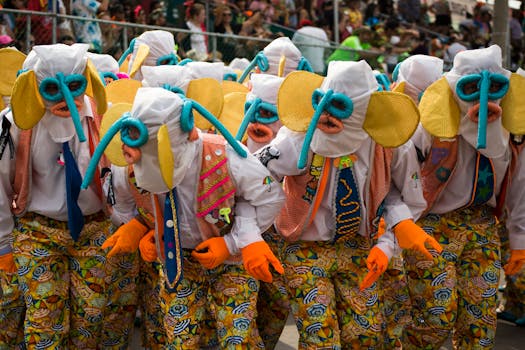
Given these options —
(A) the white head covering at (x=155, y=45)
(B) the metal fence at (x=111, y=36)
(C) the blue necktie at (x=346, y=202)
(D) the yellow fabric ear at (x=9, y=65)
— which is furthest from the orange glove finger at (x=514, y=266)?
(B) the metal fence at (x=111, y=36)

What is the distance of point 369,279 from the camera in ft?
15.0

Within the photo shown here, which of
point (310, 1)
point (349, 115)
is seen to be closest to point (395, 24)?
point (310, 1)

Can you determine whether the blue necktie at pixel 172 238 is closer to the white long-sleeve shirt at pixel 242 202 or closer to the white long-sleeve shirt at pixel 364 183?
the white long-sleeve shirt at pixel 242 202

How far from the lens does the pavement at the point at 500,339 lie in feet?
20.5

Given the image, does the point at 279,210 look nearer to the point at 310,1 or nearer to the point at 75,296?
the point at 75,296

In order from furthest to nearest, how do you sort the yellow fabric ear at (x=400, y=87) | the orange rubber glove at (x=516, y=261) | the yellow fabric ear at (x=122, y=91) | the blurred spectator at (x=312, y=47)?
the blurred spectator at (x=312, y=47), the yellow fabric ear at (x=400, y=87), the yellow fabric ear at (x=122, y=91), the orange rubber glove at (x=516, y=261)

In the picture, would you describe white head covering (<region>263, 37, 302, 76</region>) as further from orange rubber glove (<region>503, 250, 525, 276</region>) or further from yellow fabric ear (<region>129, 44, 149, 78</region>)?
orange rubber glove (<region>503, 250, 525, 276</region>)

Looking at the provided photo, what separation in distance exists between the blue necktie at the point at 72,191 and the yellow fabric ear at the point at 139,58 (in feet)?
7.01

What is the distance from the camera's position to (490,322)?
16.7 ft

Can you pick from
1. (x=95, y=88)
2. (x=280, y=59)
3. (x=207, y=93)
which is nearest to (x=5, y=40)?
(x=280, y=59)

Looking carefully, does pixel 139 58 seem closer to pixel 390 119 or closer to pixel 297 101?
pixel 297 101

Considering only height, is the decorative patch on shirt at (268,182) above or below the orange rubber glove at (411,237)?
above

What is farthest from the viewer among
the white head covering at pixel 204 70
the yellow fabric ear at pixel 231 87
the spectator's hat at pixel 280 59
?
the spectator's hat at pixel 280 59

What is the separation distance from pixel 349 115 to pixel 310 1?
10.3 m
